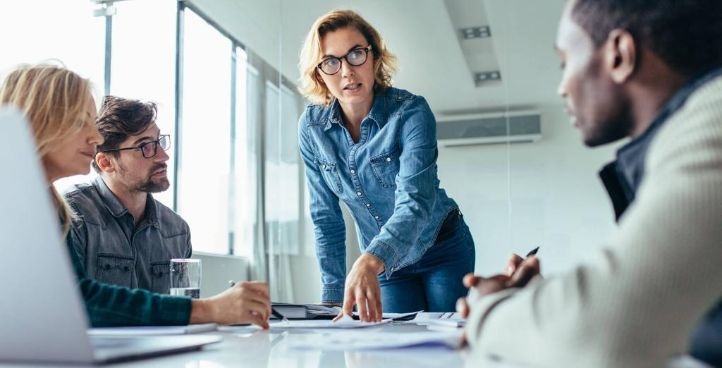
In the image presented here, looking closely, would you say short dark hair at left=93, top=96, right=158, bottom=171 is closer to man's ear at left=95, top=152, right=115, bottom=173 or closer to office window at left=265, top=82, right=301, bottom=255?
man's ear at left=95, top=152, right=115, bottom=173

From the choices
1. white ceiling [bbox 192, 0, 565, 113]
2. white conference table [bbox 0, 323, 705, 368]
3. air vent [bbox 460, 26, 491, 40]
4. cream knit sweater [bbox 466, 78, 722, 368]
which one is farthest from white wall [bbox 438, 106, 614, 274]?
cream knit sweater [bbox 466, 78, 722, 368]

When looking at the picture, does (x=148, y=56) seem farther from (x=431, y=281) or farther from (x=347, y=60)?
(x=431, y=281)

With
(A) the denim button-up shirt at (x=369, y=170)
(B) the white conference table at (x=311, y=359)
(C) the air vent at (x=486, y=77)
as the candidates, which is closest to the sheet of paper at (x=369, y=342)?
(B) the white conference table at (x=311, y=359)

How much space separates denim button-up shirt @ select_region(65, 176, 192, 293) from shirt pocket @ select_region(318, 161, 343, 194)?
19.6 inches

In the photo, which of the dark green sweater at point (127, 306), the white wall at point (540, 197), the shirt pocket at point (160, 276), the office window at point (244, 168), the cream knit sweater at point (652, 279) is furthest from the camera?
the office window at point (244, 168)

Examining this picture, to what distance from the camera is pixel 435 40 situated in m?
4.11

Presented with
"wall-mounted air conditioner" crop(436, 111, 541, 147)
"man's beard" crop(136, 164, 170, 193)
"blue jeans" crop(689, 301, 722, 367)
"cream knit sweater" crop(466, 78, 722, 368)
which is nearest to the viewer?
"cream knit sweater" crop(466, 78, 722, 368)

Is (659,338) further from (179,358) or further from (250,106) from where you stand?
(250,106)

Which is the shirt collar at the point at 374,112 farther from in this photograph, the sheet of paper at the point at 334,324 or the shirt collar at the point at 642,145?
the shirt collar at the point at 642,145

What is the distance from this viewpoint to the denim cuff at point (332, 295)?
71.1 inches

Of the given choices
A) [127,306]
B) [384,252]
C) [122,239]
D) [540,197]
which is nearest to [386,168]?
[384,252]

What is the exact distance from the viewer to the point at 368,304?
1249mm

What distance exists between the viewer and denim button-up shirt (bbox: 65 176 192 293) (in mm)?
1830

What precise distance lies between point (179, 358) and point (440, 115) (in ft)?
11.7
